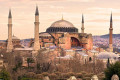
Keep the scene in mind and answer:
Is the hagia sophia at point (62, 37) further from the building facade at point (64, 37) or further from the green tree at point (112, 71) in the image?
the green tree at point (112, 71)

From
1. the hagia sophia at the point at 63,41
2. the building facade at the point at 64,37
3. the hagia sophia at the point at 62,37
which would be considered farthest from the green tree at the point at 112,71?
the building facade at the point at 64,37

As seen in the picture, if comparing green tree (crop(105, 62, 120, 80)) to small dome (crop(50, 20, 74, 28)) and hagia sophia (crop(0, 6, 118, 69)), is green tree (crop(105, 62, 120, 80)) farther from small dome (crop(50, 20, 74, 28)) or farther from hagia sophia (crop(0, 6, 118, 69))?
small dome (crop(50, 20, 74, 28))

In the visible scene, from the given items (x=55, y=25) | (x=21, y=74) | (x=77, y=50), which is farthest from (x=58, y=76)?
(x=55, y=25)

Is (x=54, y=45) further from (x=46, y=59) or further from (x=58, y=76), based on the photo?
(x=58, y=76)

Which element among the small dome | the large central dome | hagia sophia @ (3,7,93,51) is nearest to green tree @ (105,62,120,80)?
hagia sophia @ (3,7,93,51)

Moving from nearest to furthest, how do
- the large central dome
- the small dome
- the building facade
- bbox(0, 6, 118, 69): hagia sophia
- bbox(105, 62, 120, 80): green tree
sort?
bbox(105, 62, 120, 80): green tree
bbox(0, 6, 118, 69): hagia sophia
the building facade
the large central dome
the small dome

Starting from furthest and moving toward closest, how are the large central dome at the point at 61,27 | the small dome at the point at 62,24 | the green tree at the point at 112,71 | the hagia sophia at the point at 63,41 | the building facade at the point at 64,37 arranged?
the small dome at the point at 62,24
the large central dome at the point at 61,27
the building facade at the point at 64,37
the hagia sophia at the point at 63,41
the green tree at the point at 112,71

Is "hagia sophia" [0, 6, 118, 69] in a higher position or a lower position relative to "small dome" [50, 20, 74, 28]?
lower

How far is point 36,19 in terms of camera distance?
167 ft

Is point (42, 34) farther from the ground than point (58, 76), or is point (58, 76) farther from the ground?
point (42, 34)

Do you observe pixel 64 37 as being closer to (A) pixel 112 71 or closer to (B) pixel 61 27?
(B) pixel 61 27

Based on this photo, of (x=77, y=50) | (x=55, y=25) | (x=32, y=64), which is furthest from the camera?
(x=55, y=25)

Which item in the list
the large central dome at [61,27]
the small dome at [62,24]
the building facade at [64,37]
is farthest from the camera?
the small dome at [62,24]

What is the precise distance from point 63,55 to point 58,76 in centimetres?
1687
